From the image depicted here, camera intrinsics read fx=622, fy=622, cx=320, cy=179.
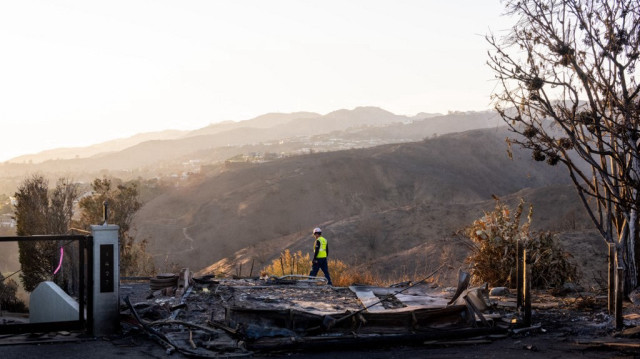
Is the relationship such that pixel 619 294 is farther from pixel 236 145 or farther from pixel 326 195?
pixel 236 145

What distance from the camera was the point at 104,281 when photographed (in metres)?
10.8

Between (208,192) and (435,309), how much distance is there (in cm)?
6054

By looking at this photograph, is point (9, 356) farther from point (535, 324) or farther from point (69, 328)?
point (535, 324)

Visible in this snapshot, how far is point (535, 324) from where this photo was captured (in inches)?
445

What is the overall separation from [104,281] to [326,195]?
184 feet

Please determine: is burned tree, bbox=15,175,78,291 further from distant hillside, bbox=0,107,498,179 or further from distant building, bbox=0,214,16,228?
distant hillside, bbox=0,107,498,179

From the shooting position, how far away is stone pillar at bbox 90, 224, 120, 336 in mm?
10773

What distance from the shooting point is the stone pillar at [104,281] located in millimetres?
10773

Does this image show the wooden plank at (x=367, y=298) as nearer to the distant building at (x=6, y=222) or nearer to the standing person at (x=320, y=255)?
the standing person at (x=320, y=255)

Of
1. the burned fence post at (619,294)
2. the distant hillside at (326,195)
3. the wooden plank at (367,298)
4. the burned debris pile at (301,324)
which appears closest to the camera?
the burned debris pile at (301,324)

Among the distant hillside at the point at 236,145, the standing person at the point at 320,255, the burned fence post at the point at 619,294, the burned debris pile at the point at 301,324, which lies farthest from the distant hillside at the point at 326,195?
the distant hillside at the point at 236,145

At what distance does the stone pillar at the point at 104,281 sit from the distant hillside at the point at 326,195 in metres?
32.7

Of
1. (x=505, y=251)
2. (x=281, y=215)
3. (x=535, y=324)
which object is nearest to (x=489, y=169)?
(x=281, y=215)

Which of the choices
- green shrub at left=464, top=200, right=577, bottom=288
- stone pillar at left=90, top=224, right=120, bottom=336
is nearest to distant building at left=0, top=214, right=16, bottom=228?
green shrub at left=464, top=200, right=577, bottom=288
